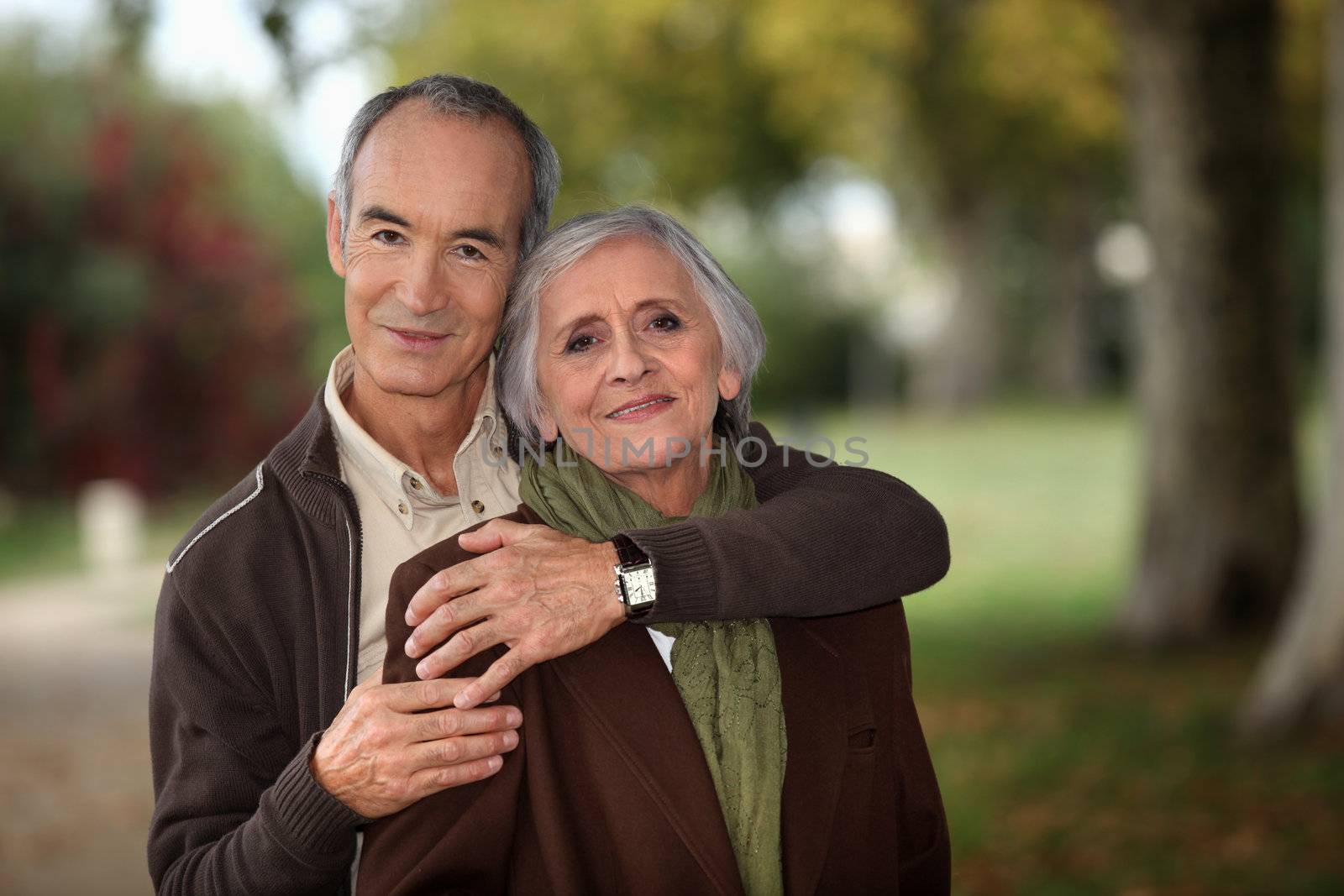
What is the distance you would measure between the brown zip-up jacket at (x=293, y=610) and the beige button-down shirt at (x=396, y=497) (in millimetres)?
86

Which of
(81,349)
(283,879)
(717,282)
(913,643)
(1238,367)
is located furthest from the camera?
(81,349)

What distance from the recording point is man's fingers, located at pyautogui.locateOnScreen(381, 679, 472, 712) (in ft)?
7.12

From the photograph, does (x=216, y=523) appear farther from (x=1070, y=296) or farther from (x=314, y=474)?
(x=1070, y=296)

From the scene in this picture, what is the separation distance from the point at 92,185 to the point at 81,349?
2.34 metres

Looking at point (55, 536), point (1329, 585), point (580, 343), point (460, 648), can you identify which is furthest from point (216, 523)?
point (55, 536)

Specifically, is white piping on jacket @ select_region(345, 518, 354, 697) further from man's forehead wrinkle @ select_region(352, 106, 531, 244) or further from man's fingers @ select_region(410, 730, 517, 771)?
man's forehead wrinkle @ select_region(352, 106, 531, 244)

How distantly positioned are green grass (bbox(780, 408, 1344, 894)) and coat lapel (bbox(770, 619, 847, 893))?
3.52 meters

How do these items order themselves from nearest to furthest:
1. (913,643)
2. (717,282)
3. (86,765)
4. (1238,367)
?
(717,282) → (86,765) → (1238,367) → (913,643)

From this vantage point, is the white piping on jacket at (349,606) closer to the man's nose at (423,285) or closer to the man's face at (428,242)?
the man's face at (428,242)

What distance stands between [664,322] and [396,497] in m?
0.64

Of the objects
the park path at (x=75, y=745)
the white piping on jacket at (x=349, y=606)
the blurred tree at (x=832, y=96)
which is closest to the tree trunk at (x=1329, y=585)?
the white piping on jacket at (x=349, y=606)

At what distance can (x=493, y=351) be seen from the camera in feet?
9.61

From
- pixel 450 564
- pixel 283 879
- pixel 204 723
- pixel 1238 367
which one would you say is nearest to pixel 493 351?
pixel 450 564

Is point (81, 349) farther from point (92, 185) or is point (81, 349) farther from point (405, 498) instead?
point (405, 498)
